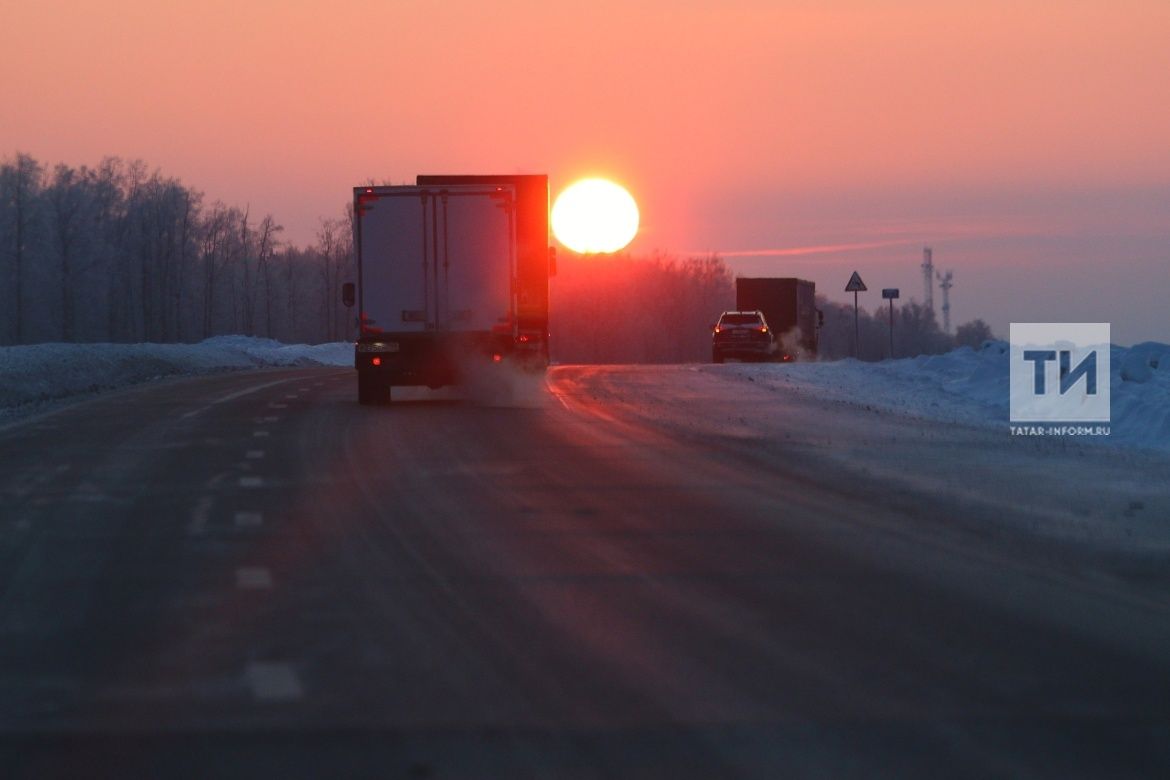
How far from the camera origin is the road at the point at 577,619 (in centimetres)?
617

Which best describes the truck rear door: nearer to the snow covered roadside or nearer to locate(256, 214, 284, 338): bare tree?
the snow covered roadside

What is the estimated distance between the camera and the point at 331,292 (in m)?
163

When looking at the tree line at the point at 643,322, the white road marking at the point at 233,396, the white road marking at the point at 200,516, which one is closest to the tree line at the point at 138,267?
the tree line at the point at 643,322

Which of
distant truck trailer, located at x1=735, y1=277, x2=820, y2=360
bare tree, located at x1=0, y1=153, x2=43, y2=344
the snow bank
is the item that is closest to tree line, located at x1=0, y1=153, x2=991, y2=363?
bare tree, located at x1=0, y1=153, x2=43, y2=344

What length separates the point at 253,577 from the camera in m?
10.1

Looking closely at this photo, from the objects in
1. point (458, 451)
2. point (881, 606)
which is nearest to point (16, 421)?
point (458, 451)

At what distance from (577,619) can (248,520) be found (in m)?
4.96

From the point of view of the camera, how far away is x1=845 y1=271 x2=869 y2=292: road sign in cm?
4634

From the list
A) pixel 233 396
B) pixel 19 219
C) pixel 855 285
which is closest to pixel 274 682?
pixel 233 396

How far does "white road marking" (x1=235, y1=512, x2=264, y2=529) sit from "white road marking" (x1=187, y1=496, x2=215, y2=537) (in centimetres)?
24

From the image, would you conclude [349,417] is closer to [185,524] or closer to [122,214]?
[185,524]

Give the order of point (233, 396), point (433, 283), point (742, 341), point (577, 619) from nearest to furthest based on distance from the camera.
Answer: point (577, 619), point (433, 283), point (233, 396), point (742, 341)

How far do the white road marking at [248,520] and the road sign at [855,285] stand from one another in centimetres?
3466

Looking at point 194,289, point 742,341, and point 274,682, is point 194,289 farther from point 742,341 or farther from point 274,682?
point 274,682
